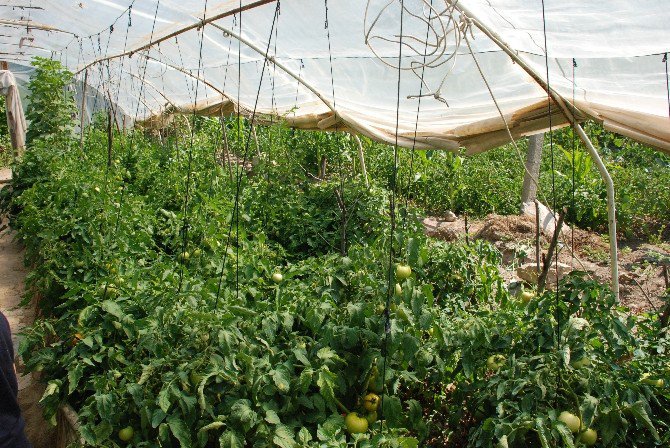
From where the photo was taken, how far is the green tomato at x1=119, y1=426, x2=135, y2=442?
234cm

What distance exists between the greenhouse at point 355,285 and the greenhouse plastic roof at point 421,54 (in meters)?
0.02

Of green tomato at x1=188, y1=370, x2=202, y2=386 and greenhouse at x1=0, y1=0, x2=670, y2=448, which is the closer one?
greenhouse at x1=0, y1=0, x2=670, y2=448

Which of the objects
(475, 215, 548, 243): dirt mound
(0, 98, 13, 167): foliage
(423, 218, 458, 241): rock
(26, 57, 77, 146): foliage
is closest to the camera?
(475, 215, 548, 243): dirt mound

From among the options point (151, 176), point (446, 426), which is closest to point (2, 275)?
point (151, 176)

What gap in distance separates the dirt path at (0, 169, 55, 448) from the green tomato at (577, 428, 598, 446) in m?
2.67

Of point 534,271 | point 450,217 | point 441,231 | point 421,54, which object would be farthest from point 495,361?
point 450,217

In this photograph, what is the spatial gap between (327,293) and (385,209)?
2.52m

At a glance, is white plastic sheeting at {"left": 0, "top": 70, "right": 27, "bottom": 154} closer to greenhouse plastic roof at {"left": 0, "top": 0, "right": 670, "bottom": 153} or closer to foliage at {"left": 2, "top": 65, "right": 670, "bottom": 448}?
greenhouse plastic roof at {"left": 0, "top": 0, "right": 670, "bottom": 153}

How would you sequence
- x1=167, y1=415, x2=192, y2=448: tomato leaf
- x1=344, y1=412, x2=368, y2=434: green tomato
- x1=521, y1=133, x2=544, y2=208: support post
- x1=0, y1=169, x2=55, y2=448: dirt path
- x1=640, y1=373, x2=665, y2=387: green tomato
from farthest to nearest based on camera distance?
x1=521, y1=133, x2=544, y2=208: support post < x1=0, y1=169, x2=55, y2=448: dirt path < x1=344, y1=412, x2=368, y2=434: green tomato < x1=167, y1=415, x2=192, y2=448: tomato leaf < x1=640, y1=373, x2=665, y2=387: green tomato

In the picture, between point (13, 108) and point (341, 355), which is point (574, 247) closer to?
point (341, 355)

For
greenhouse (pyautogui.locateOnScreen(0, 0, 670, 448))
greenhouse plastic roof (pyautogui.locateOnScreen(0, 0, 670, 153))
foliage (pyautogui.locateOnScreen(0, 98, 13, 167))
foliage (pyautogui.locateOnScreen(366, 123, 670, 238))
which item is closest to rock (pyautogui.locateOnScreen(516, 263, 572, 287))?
greenhouse (pyautogui.locateOnScreen(0, 0, 670, 448))

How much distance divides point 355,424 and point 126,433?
0.91m

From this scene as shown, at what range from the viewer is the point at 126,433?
2346mm

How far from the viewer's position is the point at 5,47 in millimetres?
10711
